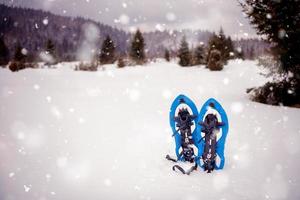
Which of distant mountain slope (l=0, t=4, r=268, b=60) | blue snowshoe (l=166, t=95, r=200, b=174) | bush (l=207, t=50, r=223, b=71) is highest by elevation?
distant mountain slope (l=0, t=4, r=268, b=60)

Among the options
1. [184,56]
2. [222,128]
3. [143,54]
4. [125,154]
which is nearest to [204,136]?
[222,128]

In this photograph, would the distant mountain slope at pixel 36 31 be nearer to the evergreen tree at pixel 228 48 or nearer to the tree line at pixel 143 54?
the tree line at pixel 143 54

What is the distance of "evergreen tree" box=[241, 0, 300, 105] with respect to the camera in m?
13.4

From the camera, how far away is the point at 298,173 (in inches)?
260

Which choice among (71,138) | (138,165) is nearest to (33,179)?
(138,165)

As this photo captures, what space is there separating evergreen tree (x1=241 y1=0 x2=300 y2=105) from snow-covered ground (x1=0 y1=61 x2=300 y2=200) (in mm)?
1267

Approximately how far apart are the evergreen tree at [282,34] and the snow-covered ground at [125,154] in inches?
49.9

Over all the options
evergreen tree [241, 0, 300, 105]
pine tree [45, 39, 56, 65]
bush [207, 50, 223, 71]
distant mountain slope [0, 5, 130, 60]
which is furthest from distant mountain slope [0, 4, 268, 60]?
evergreen tree [241, 0, 300, 105]

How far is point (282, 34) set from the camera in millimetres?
13656

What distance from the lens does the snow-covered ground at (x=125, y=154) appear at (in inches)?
226

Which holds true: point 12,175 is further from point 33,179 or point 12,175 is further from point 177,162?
point 177,162

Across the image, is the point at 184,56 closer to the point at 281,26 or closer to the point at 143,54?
the point at 143,54

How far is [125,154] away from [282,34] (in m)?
10.6

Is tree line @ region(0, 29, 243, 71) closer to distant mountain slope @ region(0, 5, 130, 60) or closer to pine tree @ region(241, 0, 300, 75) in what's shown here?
pine tree @ region(241, 0, 300, 75)
